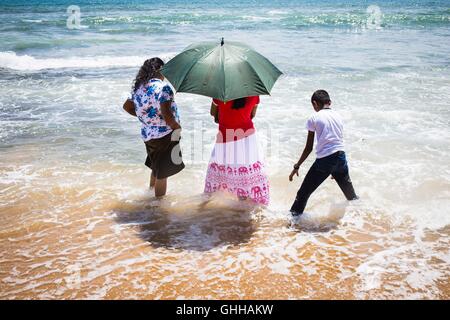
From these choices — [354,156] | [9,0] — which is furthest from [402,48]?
[9,0]

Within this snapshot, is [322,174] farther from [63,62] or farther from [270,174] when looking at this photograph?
[63,62]

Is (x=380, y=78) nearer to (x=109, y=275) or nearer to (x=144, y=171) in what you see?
(x=144, y=171)

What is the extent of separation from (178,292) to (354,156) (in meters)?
4.69

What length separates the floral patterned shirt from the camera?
432 cm

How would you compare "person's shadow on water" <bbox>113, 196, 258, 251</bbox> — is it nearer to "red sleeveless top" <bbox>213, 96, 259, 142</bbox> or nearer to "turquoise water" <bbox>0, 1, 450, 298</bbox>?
"turquoise water" <bbox>0, 1, 450, 298</bbox>

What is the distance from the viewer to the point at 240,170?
15.4 feet

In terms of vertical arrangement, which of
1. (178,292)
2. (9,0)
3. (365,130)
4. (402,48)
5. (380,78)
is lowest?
(178,292)

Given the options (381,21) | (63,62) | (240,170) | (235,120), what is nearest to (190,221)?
(240,170)

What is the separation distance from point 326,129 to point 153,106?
197 cm

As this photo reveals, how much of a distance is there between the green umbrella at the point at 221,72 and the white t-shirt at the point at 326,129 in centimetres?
65

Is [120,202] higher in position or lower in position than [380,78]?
lower

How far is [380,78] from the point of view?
12820mm

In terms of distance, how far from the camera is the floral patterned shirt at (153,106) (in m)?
4.32

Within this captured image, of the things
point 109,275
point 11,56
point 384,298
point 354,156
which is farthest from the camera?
point 11,56
